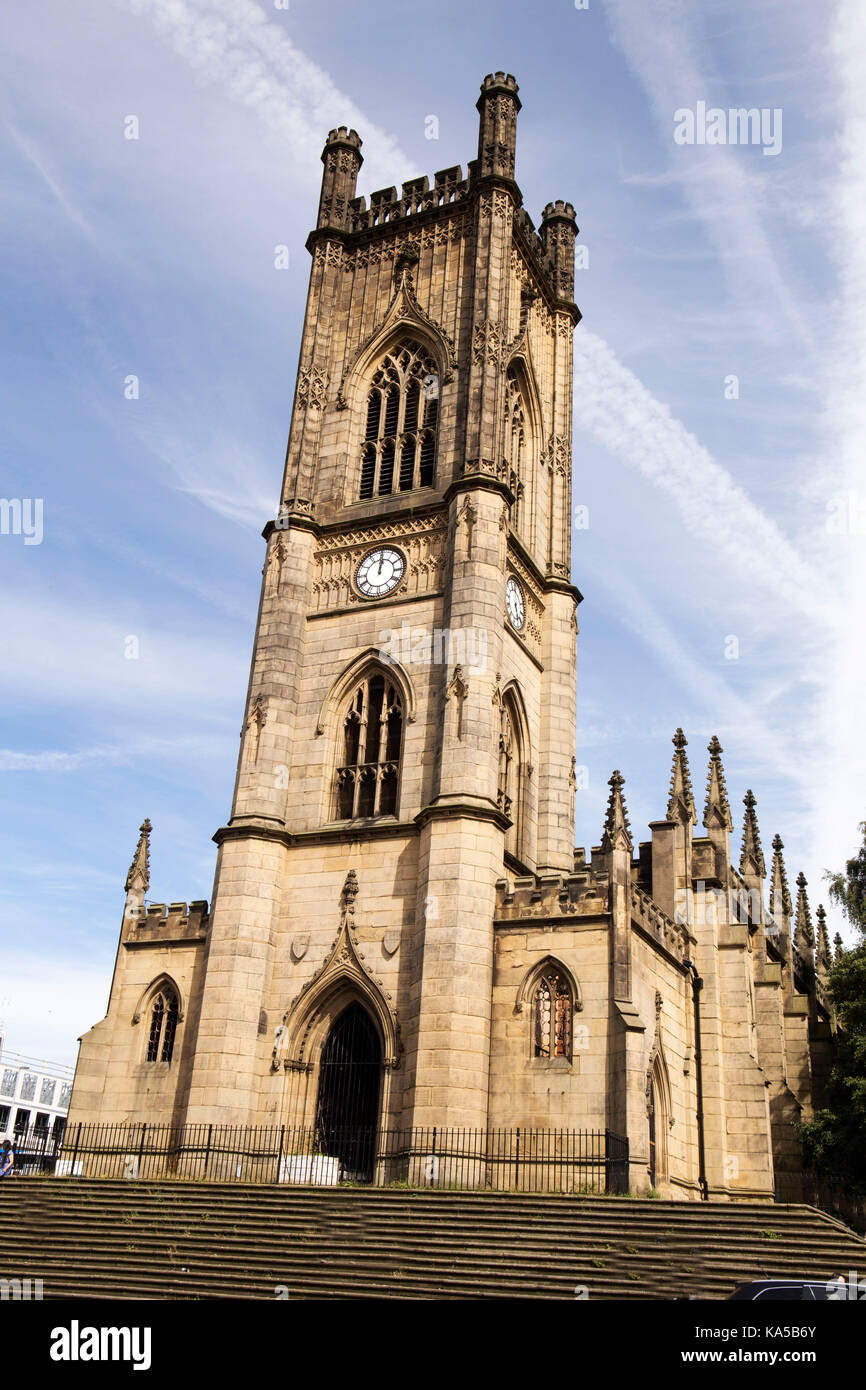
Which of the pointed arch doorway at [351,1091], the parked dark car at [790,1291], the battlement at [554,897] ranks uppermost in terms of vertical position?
the battlement at [554,897]

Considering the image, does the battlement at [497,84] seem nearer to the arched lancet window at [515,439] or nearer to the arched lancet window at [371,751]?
the arched lancet window at [515,439]

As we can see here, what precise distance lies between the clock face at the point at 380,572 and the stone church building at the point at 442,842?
9 cm

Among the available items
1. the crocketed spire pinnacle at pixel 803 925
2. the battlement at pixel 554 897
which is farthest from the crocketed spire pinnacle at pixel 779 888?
the battlement at pixel 554 897

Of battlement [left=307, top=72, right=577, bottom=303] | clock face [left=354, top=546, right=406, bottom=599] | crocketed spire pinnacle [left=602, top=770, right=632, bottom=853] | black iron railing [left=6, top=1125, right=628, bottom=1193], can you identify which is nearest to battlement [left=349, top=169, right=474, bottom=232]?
battlement [left=307, top=72, right=577, bottom=303]

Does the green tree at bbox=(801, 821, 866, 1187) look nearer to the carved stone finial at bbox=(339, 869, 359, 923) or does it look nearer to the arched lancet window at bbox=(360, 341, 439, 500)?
the carved stone finial at bbox=(339, 869, 359, 923)

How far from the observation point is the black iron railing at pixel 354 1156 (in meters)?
23.5

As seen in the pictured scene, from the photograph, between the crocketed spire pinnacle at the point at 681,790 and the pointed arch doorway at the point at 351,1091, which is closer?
the pointed arch doorway at the point at 351,1091

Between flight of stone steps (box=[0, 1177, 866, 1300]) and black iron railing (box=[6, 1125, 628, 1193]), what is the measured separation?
284 centimetres

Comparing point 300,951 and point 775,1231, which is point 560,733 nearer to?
point 300,951

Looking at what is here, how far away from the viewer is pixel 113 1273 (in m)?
19.2

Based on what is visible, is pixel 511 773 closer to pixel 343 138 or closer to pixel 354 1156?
pixel 354 1156

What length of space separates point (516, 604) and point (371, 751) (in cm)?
603
